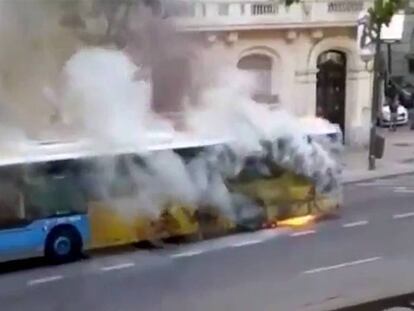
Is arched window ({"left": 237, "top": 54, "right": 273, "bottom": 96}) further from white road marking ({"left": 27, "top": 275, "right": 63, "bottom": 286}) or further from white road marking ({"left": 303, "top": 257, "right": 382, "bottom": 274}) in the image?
white road marking ({"left": 27, "top": 275, "right": 63, "bottom": 286})

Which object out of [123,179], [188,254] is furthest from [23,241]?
[123,179]

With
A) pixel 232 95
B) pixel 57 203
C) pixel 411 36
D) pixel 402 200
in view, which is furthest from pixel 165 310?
pixel 411 36

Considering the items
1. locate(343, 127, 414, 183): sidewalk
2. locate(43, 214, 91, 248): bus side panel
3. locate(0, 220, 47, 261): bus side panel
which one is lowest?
locate(343, 127, 414, 183): sidewalk

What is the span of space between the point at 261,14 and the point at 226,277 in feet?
11.5

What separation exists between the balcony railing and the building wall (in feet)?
0.46

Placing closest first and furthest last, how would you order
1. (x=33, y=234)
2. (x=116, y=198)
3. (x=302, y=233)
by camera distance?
1. (x=116, y=198)
2. (x=33, y=234)
3. (x=302, y=233)

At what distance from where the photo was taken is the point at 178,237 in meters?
10.7

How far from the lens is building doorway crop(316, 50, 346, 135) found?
70.7ft

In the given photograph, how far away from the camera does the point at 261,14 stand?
16.2 m

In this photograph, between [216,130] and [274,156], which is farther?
[274,156]

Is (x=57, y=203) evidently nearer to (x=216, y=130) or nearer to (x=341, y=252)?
(x=216, y=130)

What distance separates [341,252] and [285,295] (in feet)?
8.91

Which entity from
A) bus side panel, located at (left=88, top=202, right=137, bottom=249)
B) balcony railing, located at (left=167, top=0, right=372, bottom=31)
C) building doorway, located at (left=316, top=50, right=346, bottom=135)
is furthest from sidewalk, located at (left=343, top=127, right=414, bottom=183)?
bus side panel, located at (left=88, top=202, right=137, bottom=249)

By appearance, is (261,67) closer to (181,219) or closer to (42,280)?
(42,280)
